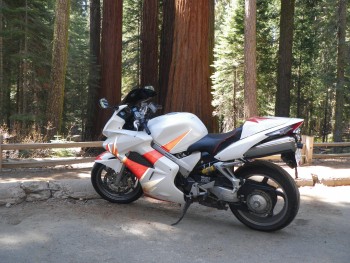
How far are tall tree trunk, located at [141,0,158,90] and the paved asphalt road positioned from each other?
10748mm

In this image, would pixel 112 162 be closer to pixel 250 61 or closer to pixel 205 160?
pixel 205 160

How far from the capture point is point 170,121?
4727mm

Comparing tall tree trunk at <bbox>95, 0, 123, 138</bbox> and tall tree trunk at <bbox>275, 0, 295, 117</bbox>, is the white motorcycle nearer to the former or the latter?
tall tree trunk at <bbox>95, 0, 123, 138</bbox>

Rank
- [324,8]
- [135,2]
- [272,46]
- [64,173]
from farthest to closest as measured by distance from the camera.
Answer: [135,2] → [272,46] → [324,8] → [64,173]

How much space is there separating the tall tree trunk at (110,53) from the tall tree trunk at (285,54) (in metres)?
7.04

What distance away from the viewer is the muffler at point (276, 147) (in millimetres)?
4121

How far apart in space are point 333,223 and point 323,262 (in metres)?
1.32

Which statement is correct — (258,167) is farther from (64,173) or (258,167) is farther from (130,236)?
(64,173)

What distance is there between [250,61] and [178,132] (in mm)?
7832

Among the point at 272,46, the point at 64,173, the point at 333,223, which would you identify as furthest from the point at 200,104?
the point at 272,46

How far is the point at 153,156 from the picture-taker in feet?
15.4

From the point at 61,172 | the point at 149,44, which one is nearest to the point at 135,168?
the point at 61,172

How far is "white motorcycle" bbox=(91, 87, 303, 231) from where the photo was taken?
4.21 meters

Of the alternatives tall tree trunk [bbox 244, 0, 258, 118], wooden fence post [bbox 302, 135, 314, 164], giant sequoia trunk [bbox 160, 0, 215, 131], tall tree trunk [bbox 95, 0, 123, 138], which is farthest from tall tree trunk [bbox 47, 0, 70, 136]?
wooden fence post [bbox 302, 135, 314, 164]
